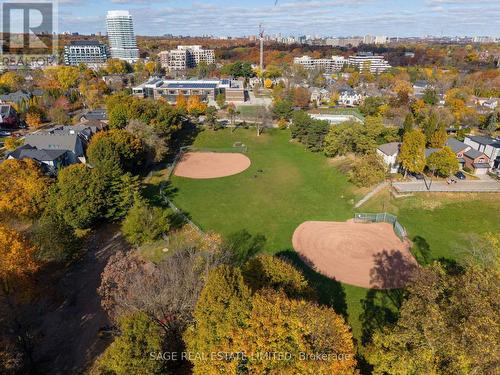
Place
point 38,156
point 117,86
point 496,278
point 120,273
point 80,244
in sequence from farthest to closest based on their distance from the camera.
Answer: point 117,86
point 38,156
point 80,244
point 120,273
point 496,278

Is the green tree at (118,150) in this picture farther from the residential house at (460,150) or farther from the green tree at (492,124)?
the green tree at (492,124)

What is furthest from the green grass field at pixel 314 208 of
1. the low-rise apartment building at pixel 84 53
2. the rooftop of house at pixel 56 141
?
the low-rise apartment building at pixel 84 53

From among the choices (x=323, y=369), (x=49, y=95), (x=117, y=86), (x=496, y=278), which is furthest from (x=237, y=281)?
(x=117, y=86)

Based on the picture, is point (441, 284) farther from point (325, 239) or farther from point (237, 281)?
point (325, 239)

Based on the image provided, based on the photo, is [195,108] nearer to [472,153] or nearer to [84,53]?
[472,153]

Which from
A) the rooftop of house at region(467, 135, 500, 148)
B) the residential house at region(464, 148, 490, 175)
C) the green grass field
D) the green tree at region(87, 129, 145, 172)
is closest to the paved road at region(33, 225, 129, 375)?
the green grass field

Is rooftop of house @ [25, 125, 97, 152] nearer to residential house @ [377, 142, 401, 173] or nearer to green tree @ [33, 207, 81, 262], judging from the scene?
green tree @ [33, 207, 81, 262]

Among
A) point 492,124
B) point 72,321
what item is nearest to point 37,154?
point 72,321

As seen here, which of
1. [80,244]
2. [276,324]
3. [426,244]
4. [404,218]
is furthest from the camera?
[404,218]
